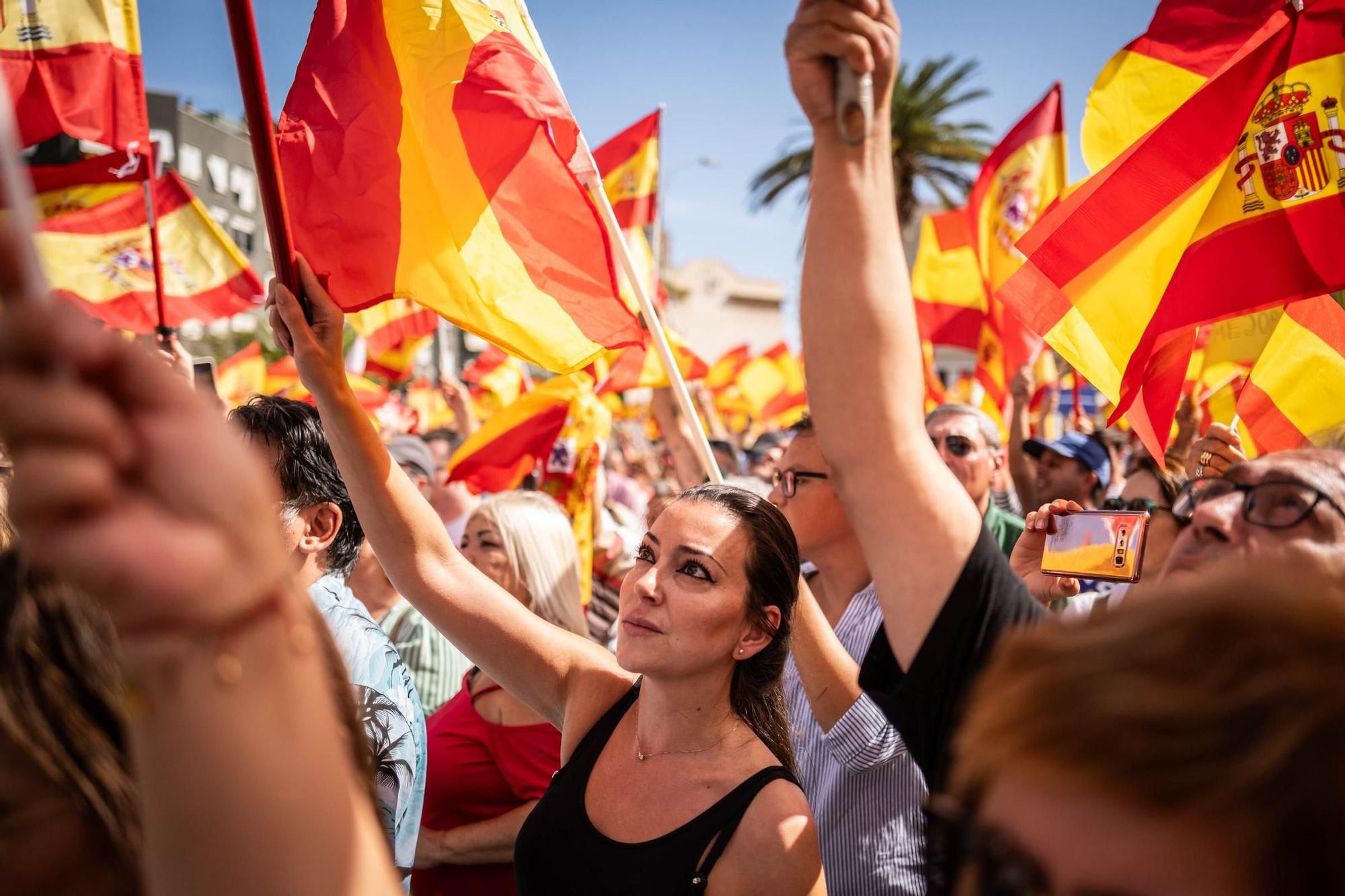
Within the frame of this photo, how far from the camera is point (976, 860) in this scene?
936mm

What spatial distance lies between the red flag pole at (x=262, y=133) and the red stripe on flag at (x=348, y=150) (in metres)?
0.53

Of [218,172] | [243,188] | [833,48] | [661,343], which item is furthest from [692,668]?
[243,188]

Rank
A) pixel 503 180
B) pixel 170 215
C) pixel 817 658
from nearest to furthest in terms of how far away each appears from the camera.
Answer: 1. pixel 817 658
2. pixel 503 180
3. pixel 170 215

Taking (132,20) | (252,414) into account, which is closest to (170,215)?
(132,20)

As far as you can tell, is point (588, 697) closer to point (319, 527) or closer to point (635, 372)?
point (319, 527)

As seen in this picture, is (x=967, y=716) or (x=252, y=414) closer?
(x=967, y=716)

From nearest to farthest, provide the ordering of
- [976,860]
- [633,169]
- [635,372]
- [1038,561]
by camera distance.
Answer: [976,860], [1038,561], [635,372], [633,169]

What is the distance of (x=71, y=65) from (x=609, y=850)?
3.83 m

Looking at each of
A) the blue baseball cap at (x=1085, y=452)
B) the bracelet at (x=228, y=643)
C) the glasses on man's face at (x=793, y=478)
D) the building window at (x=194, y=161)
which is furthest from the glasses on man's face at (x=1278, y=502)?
the building window at (x=194, y=161)

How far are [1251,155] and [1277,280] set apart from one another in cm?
42

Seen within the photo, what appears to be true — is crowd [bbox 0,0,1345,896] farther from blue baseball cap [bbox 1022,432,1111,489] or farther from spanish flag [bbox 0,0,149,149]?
blue baseball cap [bbox 1022,432,1111,489]

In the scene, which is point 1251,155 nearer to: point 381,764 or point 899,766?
point 899,766

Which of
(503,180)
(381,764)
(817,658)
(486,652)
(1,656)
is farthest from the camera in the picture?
(503,180)

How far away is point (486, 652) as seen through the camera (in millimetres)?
2461
